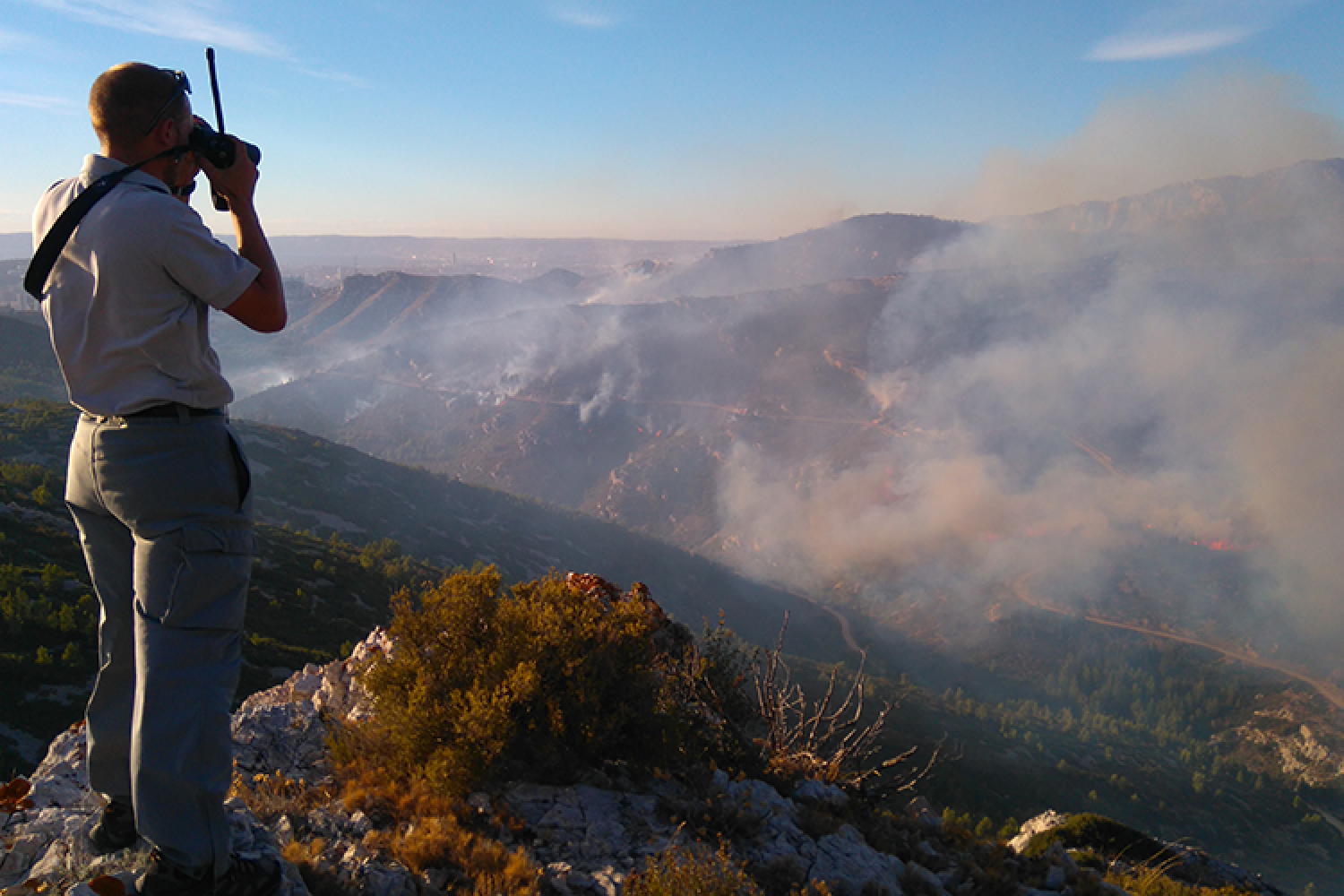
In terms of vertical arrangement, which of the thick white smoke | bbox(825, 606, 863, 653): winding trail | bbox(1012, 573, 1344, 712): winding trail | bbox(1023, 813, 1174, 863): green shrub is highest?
bbox(1023, 813, 1174, 863): green shrub

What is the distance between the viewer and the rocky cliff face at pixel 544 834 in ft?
13.2

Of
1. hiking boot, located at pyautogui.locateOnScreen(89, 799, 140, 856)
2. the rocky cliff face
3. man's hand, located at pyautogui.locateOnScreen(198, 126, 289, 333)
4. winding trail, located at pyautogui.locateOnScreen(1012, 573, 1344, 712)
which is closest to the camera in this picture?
man's hand, located at pyautogui.locateOnScreen(198, 126, 289, 333)

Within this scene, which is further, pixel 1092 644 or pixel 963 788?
pixel 1092 644

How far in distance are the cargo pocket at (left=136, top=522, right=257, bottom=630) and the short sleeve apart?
41.3 inches

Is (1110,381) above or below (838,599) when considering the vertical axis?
above

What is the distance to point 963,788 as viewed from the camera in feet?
185

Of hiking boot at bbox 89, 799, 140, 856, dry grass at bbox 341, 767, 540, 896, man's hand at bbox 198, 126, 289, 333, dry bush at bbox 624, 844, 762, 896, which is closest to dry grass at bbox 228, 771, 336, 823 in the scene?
dry grass at bbox 341, 767, 540, 896

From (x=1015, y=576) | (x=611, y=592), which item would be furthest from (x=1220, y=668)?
(x=611, y=592)

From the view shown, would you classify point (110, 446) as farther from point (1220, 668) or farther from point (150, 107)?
point (1220, 668)

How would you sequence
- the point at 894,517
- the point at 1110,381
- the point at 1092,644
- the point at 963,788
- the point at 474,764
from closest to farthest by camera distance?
the point at 474,764 → the point at 963,788 → the point at 1092,644 → the point at 894,517 → the point at 1110,381

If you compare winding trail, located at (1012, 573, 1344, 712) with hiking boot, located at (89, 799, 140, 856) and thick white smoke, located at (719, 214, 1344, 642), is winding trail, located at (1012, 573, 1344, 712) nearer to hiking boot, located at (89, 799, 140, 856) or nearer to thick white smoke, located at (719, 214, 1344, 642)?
thick white smoke, located at (719, 214, 1344, 642)

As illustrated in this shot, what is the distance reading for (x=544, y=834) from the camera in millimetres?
5312

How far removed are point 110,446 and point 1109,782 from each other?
91.7 metres

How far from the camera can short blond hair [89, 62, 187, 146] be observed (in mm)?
3035
